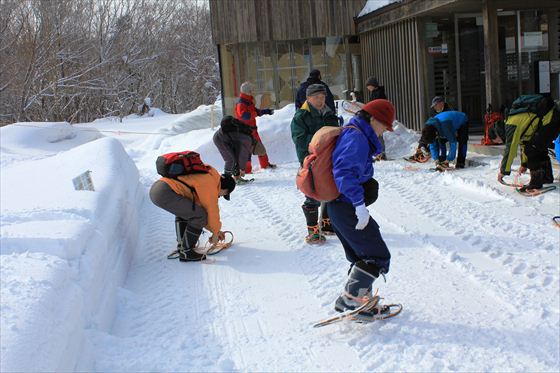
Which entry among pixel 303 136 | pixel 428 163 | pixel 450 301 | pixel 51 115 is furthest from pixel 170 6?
pixel 450 301

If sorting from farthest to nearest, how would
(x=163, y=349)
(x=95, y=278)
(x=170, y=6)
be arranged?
1. (x=170, y=6)
2. (x=95, y=278)
3. (x=163, y=349)

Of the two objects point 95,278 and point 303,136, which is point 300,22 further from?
point 95,278

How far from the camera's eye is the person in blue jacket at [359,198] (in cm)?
371

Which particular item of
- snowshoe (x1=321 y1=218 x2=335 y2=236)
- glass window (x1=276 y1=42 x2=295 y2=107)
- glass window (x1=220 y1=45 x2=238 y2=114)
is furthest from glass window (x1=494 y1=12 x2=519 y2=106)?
snowshoe (x1=321 y1=218 x2=335 y2=236)

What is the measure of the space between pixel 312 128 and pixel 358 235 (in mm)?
2588

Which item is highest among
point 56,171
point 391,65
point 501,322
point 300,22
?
point 300,22

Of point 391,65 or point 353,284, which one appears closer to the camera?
point 353,284

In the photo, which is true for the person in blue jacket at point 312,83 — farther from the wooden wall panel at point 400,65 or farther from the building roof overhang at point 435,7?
the wooden wall panel at point 400,65

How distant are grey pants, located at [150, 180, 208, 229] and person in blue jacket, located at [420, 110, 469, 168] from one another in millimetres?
5008

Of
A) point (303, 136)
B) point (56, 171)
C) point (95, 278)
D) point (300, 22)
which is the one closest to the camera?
point (95, 278)

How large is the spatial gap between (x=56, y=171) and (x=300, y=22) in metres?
8.77

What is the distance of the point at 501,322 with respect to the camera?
3.88 meters

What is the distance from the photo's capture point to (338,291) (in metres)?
4.62

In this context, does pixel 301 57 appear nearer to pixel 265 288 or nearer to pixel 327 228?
pixel 327 228
